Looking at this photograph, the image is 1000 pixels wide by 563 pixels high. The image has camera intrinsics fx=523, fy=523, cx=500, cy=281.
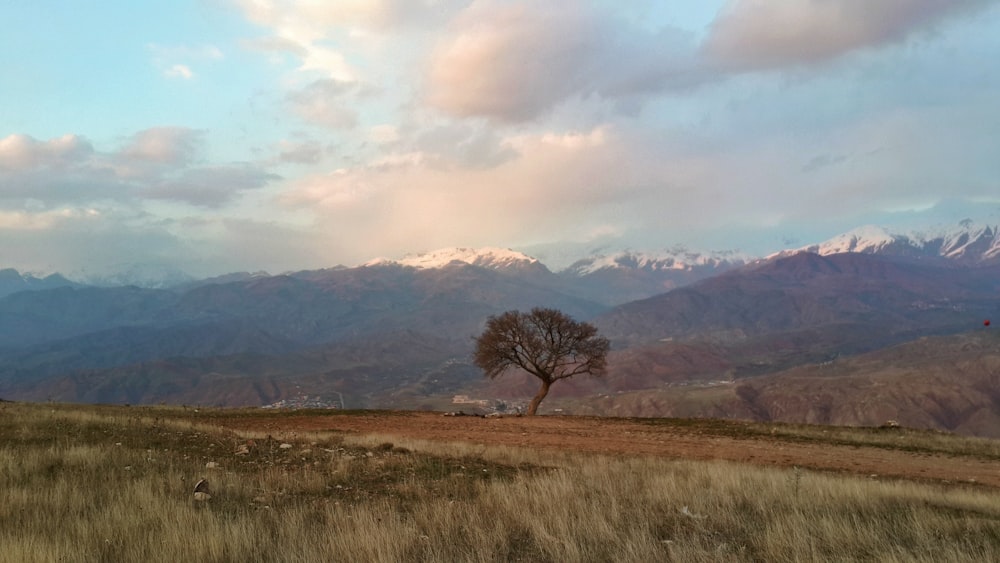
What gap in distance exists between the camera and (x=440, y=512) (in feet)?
28.1

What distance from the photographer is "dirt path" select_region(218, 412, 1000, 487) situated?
61.7 ft

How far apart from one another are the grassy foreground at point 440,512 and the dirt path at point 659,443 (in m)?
5.76

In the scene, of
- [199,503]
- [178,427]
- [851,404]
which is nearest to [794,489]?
[199,503]

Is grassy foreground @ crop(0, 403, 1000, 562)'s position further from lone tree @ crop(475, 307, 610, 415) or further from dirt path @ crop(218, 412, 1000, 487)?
lone tree @ crop(475, 307, 610, 415)

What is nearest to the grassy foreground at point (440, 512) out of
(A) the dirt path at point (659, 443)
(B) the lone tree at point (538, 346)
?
(A) the dirt path at point (659, 443)

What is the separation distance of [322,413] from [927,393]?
239 m

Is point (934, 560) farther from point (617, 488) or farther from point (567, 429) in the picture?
point (567, 429)

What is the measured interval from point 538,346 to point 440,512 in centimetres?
3892

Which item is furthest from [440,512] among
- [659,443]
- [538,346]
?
[538,346]

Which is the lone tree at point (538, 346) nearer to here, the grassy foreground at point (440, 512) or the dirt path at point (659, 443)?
the dirt path at point (659, 443)

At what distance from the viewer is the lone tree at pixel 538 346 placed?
156ft

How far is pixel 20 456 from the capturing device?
12.2m

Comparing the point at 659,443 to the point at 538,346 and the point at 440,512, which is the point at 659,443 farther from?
the point at 538,346

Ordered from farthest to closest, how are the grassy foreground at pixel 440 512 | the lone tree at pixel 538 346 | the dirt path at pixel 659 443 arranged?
1. the lone tree at pixel 538 346
2. the dirt path at pixel 659 443
3. the grassy foreground at pixel 440 512
